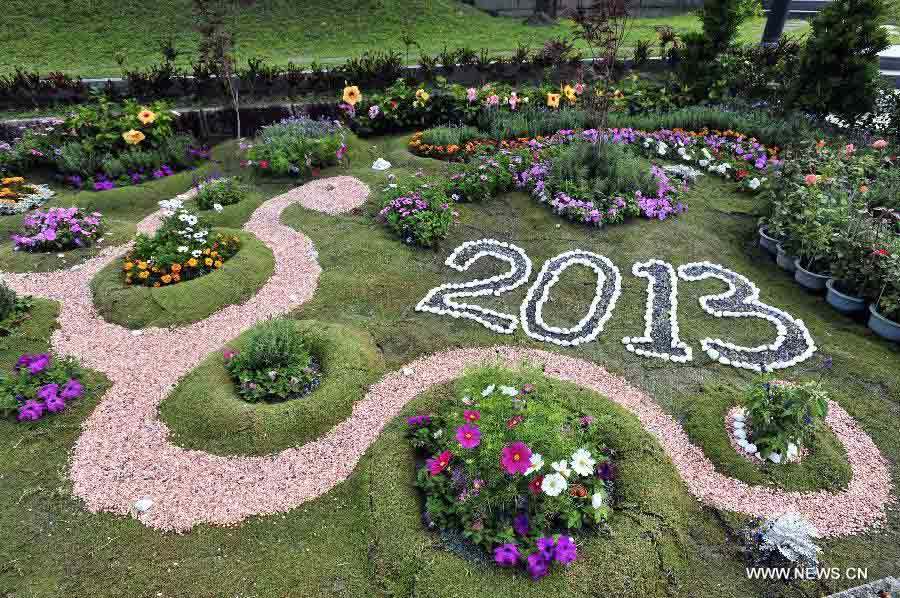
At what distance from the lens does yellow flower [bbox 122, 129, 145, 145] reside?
418 inches

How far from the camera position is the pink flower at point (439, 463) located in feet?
15.4

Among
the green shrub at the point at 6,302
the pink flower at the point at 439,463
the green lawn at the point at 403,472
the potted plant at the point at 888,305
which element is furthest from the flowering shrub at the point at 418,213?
the potted plant at the point at 888,305

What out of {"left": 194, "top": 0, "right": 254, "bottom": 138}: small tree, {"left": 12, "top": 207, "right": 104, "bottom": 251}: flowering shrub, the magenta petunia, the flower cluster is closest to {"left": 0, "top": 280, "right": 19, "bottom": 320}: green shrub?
{"left": 12, "top": 207, "right": 104, "bottom": 251}: flowering shrub

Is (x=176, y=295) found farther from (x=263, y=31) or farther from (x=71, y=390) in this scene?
(x=263, y=31)

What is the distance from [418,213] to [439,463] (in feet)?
16.0

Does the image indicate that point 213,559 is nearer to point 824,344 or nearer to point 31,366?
point 31,366

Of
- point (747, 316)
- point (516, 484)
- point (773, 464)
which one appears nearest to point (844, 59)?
point (747, 316)

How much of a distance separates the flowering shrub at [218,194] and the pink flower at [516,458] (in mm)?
7302

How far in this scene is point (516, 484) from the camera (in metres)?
4.47

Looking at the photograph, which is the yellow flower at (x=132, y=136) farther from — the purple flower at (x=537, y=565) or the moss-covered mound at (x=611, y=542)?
the purple flower at (x=537, y=565)

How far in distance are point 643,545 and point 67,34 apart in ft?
63.6

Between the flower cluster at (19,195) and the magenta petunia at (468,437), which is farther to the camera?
the flower cluster at (19,195)

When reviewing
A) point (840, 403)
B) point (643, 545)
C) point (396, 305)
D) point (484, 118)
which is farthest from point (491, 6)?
point (643, 545)

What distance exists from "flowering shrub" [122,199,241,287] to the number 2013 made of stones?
3.07 m
